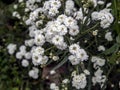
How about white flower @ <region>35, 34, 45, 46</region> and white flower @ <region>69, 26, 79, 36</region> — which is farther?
white flower @ <region>35, 34, 45, 46</region>

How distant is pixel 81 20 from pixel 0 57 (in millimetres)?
1587

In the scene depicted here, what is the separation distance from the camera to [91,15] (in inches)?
120

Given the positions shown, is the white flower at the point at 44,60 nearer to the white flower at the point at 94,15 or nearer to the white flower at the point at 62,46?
the white flower at the point at 62,46

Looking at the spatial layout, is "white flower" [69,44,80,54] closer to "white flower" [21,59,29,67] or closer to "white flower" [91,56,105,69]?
"white flower" [91,56,105,69]

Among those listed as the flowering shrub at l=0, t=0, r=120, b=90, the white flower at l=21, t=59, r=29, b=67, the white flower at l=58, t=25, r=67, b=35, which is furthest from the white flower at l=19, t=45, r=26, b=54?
the white flower at l=58, t=25, r=67, b=35

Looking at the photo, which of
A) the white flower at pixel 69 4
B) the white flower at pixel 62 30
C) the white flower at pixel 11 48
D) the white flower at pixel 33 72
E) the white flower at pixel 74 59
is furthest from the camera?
the white flower at pixel 11 48

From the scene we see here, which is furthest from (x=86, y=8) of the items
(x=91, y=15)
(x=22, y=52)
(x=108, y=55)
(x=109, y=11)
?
(x=22, y=52)

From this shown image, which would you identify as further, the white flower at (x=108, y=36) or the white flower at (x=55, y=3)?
Result: the white flower at (x=108, y=36)

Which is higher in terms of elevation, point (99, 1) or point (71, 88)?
point (99, 1)

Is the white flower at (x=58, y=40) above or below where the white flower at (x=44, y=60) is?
above

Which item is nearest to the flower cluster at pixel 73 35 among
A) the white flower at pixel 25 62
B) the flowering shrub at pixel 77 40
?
the flowering shrub at pixel 77 40

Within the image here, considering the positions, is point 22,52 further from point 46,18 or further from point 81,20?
point 81,20

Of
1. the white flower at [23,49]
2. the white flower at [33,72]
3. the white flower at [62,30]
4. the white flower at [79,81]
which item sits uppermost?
the white flower at [62,30]

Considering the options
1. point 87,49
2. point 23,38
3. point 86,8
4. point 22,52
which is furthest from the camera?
point 23,38
